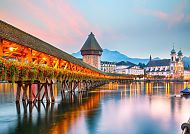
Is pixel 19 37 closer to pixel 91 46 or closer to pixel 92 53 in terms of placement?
pixel 92 53

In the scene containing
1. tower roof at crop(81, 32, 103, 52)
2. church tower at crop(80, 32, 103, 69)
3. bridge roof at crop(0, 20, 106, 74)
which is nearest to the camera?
bridge roof at crop(0, 20, 106, 74)

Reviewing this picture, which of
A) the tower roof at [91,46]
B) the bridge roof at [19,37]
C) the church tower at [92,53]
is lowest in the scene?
the bridge roof at [19,37]

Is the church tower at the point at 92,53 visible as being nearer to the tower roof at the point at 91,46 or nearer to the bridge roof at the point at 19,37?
the tower roof at the point at 91,46

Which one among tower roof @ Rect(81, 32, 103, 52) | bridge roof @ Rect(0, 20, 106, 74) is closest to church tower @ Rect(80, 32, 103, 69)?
tower roof @ Rect(81, 32, 103, 52)

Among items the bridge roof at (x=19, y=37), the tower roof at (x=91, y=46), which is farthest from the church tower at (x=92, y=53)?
the bridge roof at (x=19, y=37)

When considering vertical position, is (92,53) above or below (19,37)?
above

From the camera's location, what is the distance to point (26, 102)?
95.5 feet

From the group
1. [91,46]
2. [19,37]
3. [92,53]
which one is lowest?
[19,37]

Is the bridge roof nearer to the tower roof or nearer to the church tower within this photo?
the church tower

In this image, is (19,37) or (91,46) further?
(91,46)

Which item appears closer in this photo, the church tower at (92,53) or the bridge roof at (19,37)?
the bridge roof at (19,37)

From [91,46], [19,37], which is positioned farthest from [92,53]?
[19,37]

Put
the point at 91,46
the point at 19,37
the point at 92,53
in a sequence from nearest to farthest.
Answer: the point at 19,37
the point at 92,53
the point at 91,46

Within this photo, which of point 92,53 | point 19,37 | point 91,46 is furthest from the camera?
point 91,46
